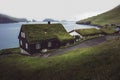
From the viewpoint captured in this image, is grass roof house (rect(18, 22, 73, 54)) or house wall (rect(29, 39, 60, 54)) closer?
house wall (rect(29, 39, 60, 54))

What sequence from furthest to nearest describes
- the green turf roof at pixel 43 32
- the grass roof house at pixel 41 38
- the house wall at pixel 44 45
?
the green turf roof at pixel 43 32 < the grass roof house at pixel 41 38 < the house wall at pixel 44 45

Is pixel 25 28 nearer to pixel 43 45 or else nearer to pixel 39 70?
pixel 43 45

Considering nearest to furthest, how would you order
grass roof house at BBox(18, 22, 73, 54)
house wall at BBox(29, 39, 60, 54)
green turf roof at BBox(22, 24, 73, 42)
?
1. house wall at BBox(29, 39, 60, 54)
2. grass roof house at BBox(18, 22, 73, 54)
3. green turf roof at BBox(22, 24, 73, 42)

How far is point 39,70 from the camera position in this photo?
2338 centimetres

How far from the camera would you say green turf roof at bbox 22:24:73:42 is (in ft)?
155

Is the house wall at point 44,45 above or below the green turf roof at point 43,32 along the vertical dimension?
below

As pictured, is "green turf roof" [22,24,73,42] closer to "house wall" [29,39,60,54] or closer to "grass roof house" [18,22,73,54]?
"grass roof house" [18,22,73,54]

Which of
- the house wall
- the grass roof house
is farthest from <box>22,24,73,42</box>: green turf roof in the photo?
the house wall

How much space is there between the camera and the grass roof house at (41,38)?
4638cm

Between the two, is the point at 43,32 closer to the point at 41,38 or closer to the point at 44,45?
the point at 41,38

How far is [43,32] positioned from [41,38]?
3.57 meters

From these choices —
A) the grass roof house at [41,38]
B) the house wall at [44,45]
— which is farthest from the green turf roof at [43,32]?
the house wall at [44,45]

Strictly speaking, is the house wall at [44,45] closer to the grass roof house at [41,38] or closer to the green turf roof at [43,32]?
the grass roof house at [41,38]

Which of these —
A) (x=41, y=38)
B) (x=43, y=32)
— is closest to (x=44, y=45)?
(x=41, y=38)
